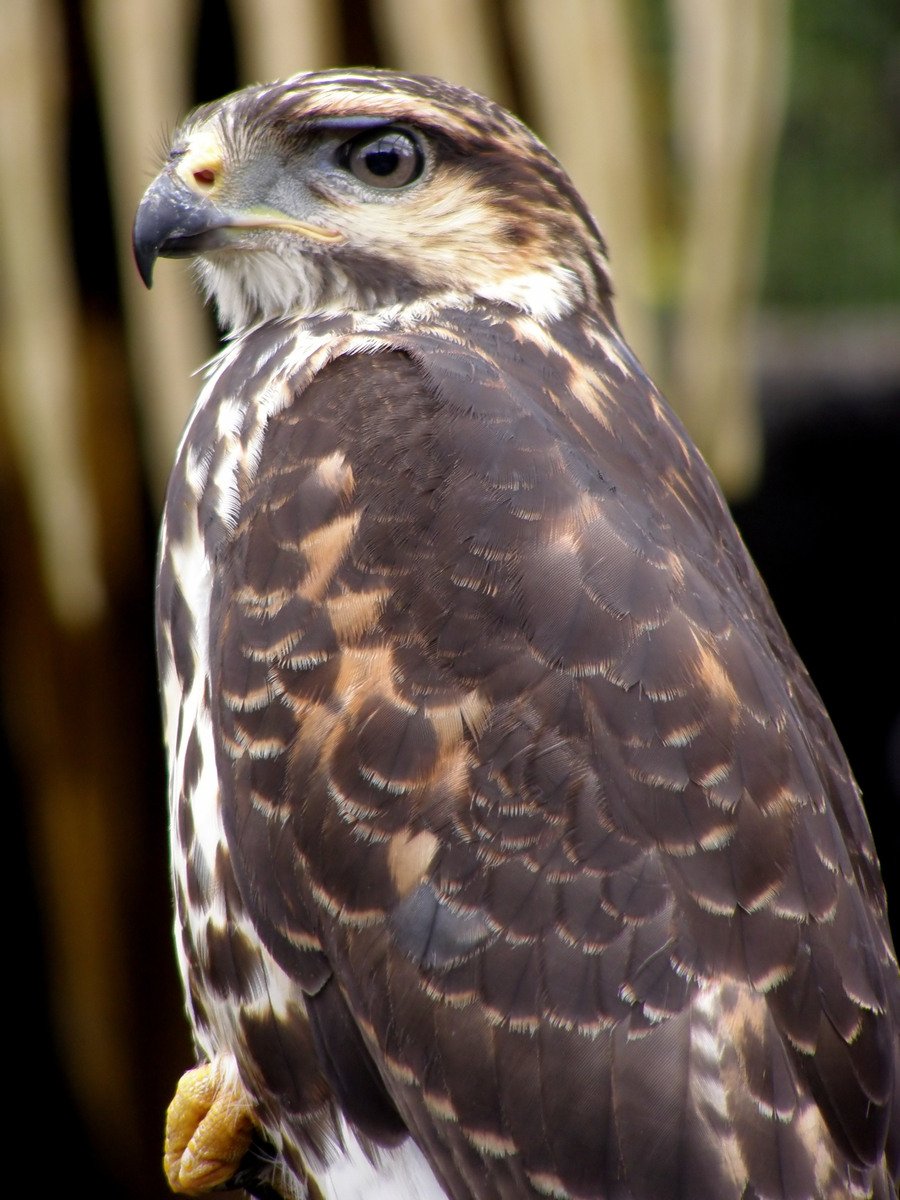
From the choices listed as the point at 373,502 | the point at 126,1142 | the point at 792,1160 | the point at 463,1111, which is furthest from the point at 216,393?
the point at 126,1142

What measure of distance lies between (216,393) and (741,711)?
1103mm

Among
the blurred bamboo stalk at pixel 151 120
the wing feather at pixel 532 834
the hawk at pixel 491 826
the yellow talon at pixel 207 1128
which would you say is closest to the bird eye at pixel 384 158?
the hawk at pixel 491 826

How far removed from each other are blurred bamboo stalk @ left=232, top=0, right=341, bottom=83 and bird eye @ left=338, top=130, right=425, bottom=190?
120 cm

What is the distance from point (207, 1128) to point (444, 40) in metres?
2.77

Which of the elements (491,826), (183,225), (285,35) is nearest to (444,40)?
(285,35)

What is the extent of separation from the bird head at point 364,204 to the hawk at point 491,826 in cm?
26

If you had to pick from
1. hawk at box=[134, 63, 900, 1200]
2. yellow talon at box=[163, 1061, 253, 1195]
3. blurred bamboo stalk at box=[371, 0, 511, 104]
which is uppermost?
blurred bamboo stalk at box=[371, 0, 511, 104]

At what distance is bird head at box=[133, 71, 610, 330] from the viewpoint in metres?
2.80

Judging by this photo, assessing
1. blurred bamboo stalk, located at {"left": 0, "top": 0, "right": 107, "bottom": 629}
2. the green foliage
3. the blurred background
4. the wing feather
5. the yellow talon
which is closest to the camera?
the wing feather

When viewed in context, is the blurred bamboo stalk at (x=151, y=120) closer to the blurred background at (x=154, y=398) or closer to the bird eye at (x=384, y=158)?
the blurred background at (x=154, y=398)

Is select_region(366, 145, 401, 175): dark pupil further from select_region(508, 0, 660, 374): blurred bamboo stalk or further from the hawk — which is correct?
select_region(508, 0, 660, 374): blurred bamboo stalk

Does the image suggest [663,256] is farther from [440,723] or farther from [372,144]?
[440,723]

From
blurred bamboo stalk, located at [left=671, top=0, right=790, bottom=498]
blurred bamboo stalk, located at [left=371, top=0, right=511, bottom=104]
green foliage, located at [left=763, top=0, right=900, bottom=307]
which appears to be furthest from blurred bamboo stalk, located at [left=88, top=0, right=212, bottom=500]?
green foliage, located at [left=763, top=0, right=900, bottom=307]

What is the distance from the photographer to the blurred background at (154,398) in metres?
4.08
